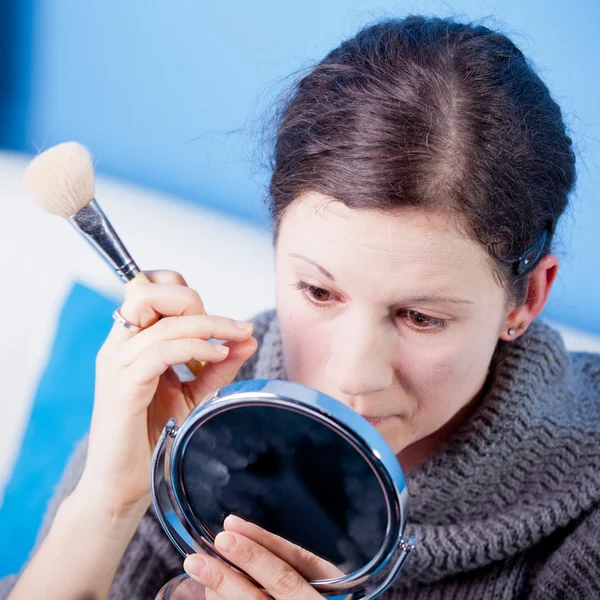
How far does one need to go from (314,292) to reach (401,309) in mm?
109

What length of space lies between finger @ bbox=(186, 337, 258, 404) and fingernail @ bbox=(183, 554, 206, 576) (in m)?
0.24

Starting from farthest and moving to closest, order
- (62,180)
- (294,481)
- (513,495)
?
(513,495) → (62,180) → (294,481)

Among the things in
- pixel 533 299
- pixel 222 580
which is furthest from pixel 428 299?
pixel 222 580

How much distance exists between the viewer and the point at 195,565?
856mm

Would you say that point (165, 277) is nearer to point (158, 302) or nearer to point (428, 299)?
point (158, 302)

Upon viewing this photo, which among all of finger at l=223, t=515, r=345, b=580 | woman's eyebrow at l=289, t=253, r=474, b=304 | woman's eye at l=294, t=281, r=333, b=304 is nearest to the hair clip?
woman's eyebrow at l=289, t=253, r=474, b=304

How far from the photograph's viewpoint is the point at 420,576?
123 cm

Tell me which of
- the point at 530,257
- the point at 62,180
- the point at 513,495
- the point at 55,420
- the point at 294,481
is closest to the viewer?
the point at 294,481

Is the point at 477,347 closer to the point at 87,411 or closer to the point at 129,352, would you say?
the point at 129,352

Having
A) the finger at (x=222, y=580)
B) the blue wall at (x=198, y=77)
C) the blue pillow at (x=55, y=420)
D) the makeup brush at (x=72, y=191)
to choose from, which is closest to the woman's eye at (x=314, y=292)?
the makeup brush at (x=72, y=191)

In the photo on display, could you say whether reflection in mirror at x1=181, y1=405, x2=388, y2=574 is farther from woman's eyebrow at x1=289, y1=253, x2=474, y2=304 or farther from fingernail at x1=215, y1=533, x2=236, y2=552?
woman's eyebrow at x1=289, y1=253, x2=474, y2=304

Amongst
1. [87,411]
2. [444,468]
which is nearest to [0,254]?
[87,411]

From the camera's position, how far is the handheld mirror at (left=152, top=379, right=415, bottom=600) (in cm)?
77

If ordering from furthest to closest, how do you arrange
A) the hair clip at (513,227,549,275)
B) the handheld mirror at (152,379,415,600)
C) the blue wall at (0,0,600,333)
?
the blue wall at (0,0,600,333), the hair clip at (513,227,549,275), the handheld mirror at (152,379,415,600)
